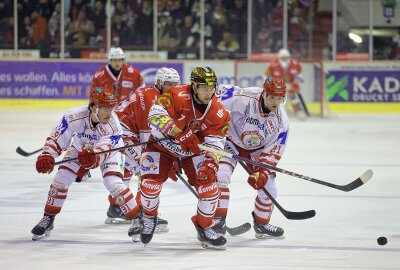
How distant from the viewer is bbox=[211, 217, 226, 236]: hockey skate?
19.7 ft

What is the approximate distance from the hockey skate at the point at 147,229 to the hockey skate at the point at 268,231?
808mm

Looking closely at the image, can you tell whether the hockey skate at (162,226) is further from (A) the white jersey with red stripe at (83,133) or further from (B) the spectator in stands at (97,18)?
(B) the spectator in stands at (97,18)

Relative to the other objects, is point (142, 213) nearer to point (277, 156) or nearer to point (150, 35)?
point (277, 156)

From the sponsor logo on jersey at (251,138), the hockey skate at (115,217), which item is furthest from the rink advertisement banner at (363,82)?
the sponsor logo on jersey at (251,138)

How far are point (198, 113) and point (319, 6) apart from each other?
1293 centimetres

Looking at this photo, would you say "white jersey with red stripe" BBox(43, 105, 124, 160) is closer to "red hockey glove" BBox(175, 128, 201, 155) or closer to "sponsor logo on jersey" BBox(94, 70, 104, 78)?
"red hockey glove" BBox(175, 128, 201, 155)

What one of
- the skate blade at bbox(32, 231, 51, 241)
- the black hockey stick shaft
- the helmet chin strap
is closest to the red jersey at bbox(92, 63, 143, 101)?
the helmet chin strap

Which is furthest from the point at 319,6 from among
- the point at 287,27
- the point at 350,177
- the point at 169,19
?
the point at 350,177

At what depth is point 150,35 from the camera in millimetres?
18688

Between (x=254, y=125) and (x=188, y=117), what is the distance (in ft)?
1.97

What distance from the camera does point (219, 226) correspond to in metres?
6.04

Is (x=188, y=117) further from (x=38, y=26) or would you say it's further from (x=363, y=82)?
(x=38, y=26)

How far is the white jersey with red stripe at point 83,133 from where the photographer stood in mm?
6047

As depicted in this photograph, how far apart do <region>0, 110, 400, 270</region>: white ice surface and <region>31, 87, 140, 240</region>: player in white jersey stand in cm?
21
